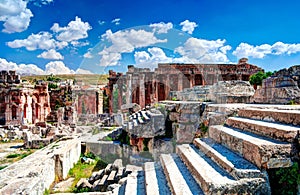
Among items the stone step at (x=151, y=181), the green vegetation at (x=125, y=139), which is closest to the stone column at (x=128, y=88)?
the green vegetation at (x=125, y=139)

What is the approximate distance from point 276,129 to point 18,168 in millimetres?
7965

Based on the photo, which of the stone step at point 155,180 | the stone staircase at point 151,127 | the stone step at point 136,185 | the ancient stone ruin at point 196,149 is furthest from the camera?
the stone staircase at point 151,127

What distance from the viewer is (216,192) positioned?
2.40m

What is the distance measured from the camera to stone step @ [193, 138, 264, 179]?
2479 mm

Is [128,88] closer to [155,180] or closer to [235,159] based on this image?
[155,180]

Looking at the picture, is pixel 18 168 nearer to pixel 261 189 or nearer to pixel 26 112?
pixel 261 189

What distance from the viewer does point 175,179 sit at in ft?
10.8

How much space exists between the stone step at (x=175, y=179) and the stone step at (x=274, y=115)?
1.67m

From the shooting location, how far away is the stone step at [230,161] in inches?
97.6

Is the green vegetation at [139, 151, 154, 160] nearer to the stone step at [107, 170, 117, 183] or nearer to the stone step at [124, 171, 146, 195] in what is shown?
Answer: the stone step at [107, 170, 117, 183]

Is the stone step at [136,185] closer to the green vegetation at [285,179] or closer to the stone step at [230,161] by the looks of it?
the stone step at [230,161]

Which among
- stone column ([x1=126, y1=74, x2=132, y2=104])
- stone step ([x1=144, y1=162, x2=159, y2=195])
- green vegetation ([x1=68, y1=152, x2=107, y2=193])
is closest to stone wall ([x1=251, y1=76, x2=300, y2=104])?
stone step ([x1=144, y1=162, x2=159, y2=195])

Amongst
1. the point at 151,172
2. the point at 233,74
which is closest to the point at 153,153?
the point at 151,172

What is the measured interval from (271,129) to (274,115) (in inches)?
25.4
